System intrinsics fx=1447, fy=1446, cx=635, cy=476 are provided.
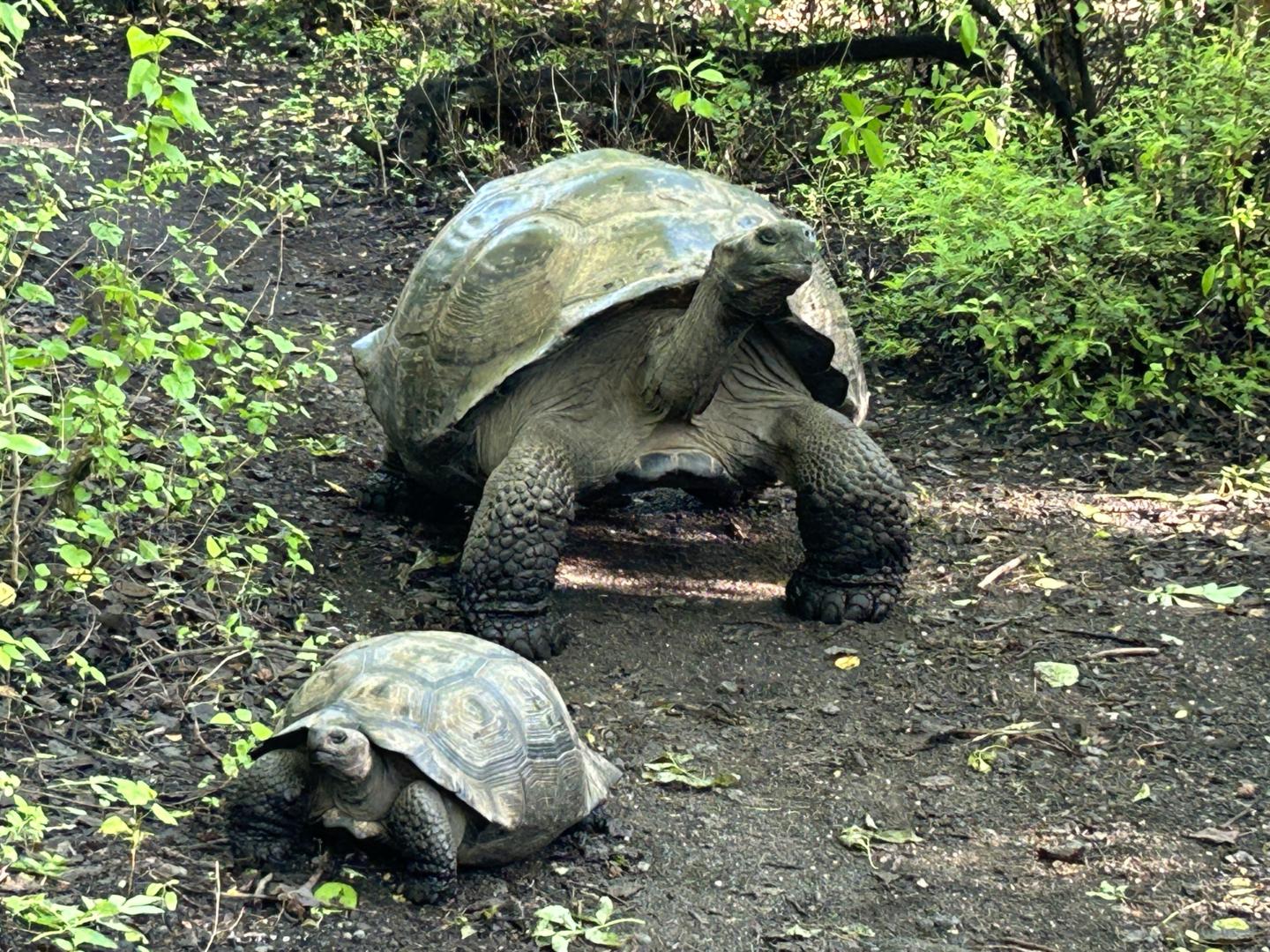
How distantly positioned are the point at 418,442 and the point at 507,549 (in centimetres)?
81

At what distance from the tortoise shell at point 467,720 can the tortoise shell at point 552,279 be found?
170 centimetres

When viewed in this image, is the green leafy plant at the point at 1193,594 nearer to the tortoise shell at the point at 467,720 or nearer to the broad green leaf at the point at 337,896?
the tortoise shell at the point at 467,720

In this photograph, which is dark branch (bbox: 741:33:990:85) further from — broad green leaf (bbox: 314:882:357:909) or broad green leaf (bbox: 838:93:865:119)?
broad green leaf (bbox: 314:882:357:909)

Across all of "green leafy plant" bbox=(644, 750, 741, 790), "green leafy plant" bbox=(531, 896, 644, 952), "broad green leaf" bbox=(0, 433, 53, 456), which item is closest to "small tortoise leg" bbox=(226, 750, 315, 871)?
"green leafy plant" bbox=(531, 896, 644, 952)

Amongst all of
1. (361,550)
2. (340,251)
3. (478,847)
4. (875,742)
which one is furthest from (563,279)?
(340,251)

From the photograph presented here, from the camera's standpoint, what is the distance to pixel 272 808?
3.43m

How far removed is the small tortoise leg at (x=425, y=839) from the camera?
10.9 feet

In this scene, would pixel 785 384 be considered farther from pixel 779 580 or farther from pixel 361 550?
pixel 361 550

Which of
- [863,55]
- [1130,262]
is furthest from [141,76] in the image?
[863,55]

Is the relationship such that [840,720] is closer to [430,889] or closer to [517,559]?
[517,559]

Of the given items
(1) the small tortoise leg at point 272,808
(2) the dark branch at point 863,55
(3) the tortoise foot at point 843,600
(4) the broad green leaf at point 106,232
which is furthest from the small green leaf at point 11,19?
(2) the dark branch at point 863,55

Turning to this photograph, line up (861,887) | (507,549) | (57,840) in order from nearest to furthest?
(57,840) < (861,887) < (507,549)

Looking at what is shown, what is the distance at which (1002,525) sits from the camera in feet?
20.1

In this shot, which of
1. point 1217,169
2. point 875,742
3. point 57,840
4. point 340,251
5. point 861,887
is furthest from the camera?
point 340,251
